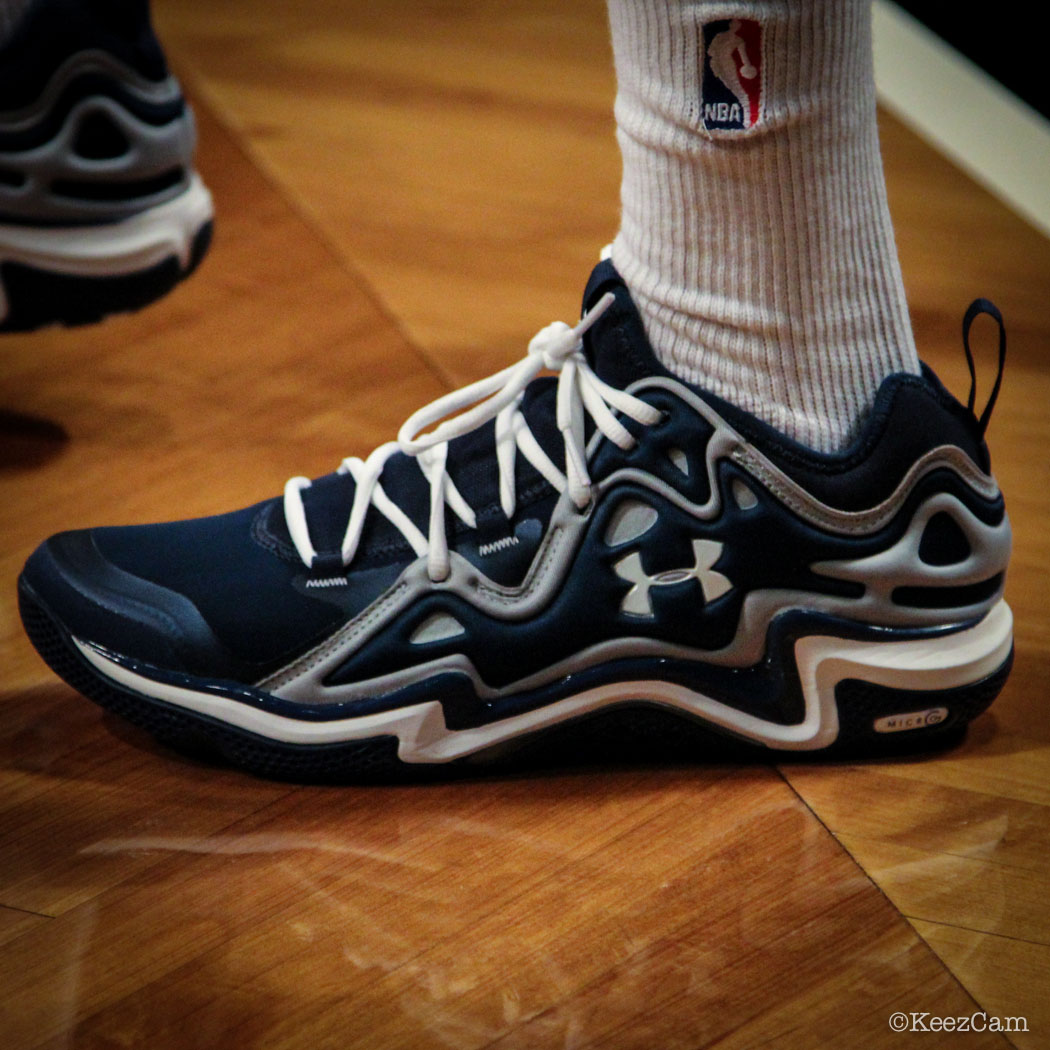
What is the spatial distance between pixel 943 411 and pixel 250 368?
60 centimetres

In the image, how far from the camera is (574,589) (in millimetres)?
578

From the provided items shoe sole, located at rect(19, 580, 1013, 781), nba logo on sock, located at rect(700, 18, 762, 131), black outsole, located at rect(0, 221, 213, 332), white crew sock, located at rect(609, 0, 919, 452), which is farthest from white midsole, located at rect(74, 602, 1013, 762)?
black outsole, located at rect(0, 221, 213, 332)

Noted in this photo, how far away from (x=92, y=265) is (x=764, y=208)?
0.54 meters

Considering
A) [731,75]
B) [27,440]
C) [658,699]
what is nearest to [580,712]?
[658,699]

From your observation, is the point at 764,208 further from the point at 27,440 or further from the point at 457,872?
the point at 27,440

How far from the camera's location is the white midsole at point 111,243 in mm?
881

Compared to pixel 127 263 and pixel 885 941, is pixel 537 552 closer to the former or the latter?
pixel 885 941

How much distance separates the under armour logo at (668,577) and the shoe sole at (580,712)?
40 mm

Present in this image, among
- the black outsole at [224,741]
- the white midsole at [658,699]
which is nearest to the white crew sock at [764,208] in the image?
the white midsole at [658,699]

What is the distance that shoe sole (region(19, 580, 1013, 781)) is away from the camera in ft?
1.94

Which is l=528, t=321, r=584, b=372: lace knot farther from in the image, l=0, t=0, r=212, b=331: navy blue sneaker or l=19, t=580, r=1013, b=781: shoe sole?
l=0, t=0, r=212, b=331: navy blue sneaker

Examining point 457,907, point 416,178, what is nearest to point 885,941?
point 457,907

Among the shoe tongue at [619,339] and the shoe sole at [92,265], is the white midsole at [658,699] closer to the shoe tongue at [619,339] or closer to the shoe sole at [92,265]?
the shoe tongue at [619,339]

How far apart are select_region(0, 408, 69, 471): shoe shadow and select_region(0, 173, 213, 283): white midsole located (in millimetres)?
84
